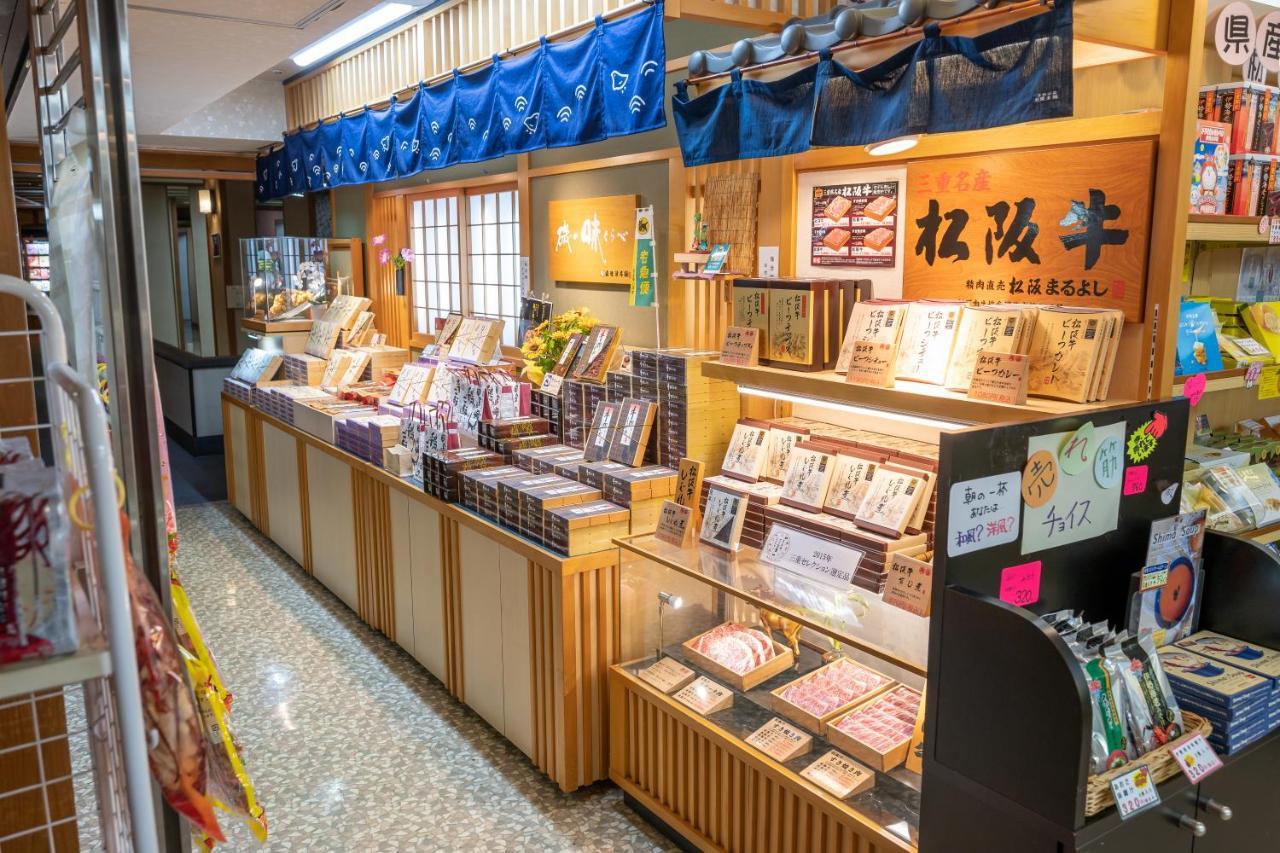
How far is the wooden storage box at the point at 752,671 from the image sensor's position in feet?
10.8

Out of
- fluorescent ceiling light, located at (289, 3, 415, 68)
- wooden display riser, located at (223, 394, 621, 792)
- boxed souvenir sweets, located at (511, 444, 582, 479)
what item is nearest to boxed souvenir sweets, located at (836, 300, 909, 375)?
wooden display riser, located at (223, 394, 621, 792)

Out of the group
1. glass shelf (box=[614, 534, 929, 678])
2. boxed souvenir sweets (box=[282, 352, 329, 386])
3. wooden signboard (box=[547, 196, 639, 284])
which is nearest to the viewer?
glass shelf (box=[614, 534, 929, 678])

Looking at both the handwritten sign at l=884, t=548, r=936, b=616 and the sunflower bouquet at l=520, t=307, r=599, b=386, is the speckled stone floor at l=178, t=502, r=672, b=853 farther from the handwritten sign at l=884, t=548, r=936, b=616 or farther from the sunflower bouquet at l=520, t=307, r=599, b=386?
the sunflower bouquet at l=520, t=307, r=599, b=386

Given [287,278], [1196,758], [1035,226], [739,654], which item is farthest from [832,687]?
[287,278]

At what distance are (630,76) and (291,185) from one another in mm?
5434

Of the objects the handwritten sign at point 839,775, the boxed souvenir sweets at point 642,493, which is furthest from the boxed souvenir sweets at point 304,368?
the handwritten sign at point 839,775

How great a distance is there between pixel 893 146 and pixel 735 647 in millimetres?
1855

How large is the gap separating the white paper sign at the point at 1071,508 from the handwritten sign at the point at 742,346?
4.22 ft

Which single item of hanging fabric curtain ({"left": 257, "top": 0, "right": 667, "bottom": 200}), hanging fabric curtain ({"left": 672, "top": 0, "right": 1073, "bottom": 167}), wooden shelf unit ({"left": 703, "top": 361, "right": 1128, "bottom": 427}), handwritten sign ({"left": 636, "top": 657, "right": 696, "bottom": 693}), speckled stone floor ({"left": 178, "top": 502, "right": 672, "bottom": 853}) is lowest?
speckled stone floor ({"left": 178, "top": 502, "right": 672, "bottom": 853})

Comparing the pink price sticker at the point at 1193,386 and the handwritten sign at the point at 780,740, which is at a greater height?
the pink price sticker at the point at 1193,386

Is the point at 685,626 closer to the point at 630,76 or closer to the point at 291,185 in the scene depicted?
the point at 630,76

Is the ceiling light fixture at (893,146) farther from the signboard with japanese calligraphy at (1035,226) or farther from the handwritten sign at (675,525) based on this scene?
the handwritten sign at (675,525)

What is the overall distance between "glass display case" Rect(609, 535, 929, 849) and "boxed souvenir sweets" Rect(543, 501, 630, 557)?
12 cm

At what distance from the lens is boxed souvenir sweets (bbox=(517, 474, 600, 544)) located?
3.71 metres
